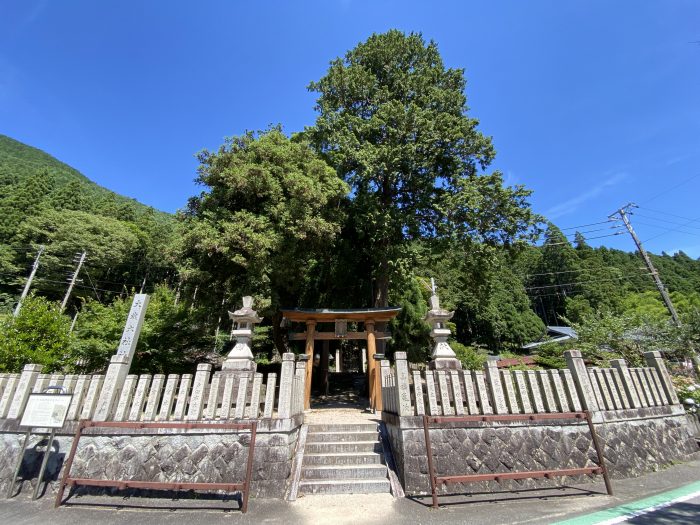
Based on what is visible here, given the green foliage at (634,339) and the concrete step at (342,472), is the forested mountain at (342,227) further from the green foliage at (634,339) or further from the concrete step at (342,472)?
the concrete step at (342,472)

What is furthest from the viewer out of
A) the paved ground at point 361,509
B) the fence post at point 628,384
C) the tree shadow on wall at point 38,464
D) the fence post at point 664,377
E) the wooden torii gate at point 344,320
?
the wooden torii gate at point 344,320

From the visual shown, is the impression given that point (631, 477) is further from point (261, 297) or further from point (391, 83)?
point (391, 83)

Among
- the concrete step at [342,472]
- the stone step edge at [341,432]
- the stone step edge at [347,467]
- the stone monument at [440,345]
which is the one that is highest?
the stone monument at [440,345]

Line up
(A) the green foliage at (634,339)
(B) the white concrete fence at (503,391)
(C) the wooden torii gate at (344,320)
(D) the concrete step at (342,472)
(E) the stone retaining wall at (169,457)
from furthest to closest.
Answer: (A) the green foliage at (634,339), (C) the wooden torii gate at (344,320), (B) the white concrete fence at (503,391), (D) the concrete step at (342,472), (E) the stone retaining wall at (169,457)

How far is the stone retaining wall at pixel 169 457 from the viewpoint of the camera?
15.7ft

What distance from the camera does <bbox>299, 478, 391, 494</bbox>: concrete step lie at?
190 inches

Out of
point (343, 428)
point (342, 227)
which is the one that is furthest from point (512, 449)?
point (342, 227)

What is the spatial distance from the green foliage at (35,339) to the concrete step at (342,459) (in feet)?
28.9

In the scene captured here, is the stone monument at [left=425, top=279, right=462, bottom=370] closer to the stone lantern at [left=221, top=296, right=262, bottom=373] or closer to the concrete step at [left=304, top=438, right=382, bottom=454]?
the concrete step at [left=304, top=438, right=382, bottom=454]

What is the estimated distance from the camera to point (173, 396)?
5.29 meters

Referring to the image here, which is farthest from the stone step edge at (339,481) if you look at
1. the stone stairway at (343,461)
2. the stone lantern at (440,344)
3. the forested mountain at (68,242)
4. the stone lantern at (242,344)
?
the forested mountain at (68,242)

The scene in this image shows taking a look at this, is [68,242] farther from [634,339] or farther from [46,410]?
[634,339]

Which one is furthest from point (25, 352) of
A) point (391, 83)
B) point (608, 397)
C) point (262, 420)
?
point (391, 83)

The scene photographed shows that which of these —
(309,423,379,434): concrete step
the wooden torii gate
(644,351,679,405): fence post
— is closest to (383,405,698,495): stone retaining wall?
(309,423,379,434): concrete step
